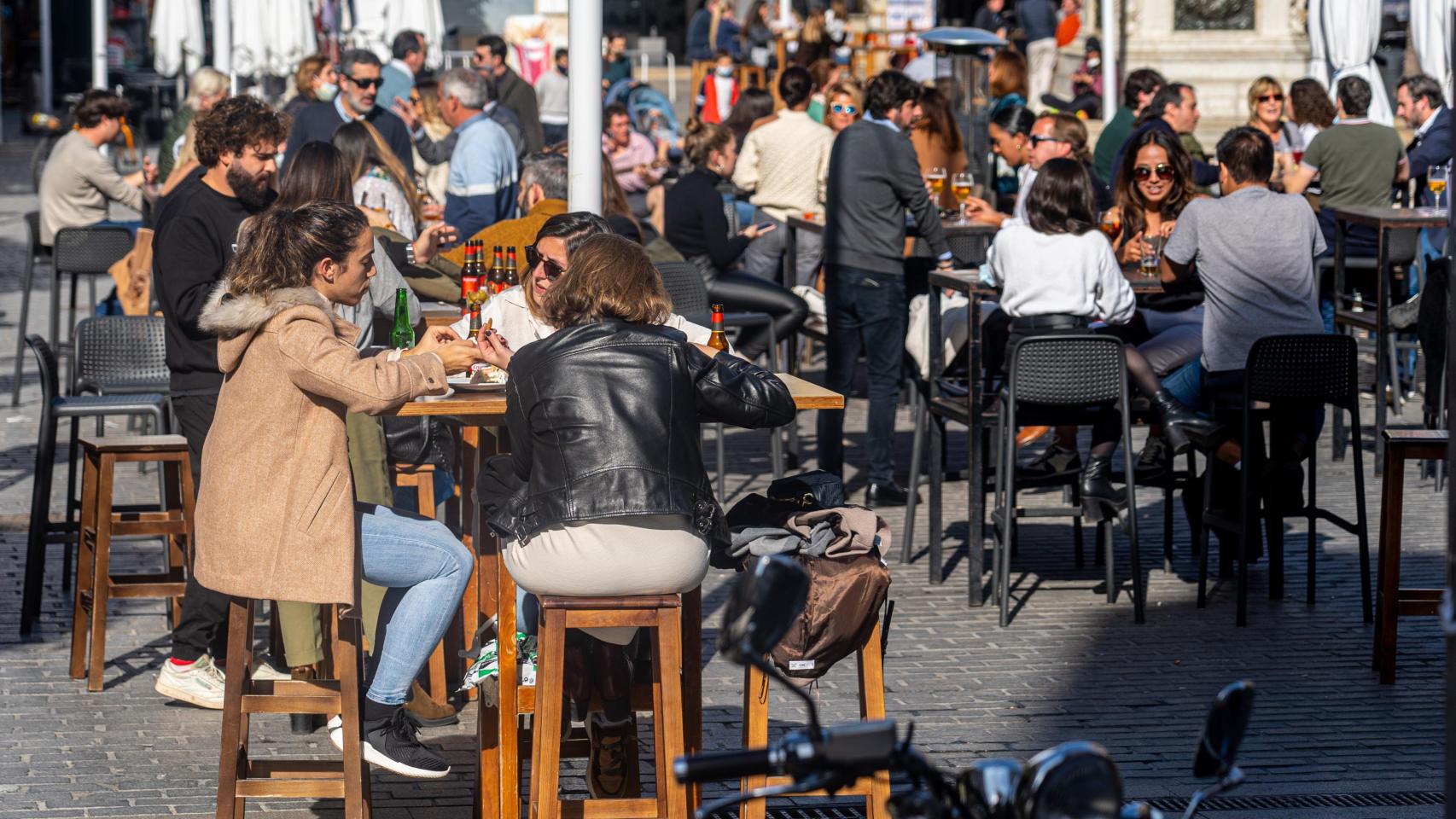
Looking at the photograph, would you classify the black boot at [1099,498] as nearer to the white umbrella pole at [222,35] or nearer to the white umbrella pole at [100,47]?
the white umbrella pole at [222,35]

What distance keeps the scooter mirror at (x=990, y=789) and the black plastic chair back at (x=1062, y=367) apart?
4.91 meters

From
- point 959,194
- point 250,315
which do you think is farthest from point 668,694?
point 959,194

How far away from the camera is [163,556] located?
8.73 m

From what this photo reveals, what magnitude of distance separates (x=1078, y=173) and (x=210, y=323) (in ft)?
12.7

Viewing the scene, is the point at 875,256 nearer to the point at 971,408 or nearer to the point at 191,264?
the point at 971,408

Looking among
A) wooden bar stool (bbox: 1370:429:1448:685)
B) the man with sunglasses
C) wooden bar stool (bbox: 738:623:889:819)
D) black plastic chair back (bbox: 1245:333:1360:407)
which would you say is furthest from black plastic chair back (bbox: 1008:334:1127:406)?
the man with sunglasses

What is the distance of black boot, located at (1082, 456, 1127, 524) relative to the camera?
782cm

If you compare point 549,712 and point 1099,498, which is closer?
point 549,712

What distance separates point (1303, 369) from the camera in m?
7.68

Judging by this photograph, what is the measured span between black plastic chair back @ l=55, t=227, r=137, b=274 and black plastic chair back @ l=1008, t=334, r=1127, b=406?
20.0 ft

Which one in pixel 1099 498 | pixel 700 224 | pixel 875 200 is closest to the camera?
pixel 1099 498

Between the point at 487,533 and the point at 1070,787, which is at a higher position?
the point at 1070,787

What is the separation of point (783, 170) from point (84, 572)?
260 inches

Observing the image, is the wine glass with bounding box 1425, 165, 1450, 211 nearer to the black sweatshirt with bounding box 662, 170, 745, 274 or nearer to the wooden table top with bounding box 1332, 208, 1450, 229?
the wooden table top with bounding box 1332, 208, 1450, 229
